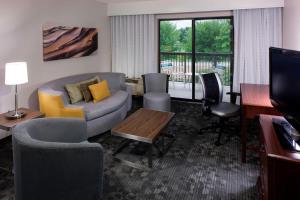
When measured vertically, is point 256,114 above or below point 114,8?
below

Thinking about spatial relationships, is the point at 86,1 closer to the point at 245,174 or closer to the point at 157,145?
the point at 157,145

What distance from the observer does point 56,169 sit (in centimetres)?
178

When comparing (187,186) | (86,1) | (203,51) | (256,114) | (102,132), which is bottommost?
(187,186)

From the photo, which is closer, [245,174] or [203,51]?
[245,174]

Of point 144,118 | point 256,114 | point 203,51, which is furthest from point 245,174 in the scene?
point 203,51

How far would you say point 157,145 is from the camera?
11.5 ft

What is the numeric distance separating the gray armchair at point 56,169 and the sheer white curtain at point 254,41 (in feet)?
13.3

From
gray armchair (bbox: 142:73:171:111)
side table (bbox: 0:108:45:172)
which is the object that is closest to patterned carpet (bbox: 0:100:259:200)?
side table (bbox: 0:108:45:172)

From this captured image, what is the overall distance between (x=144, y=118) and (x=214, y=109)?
1.12 m

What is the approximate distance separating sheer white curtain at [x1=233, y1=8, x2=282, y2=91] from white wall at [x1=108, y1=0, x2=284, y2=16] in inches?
5.2

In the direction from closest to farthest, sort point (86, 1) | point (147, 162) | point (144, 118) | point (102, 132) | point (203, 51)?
point (147, 162) → point (144, 118) → point (102, 132) → point (86, 1) → point (203, 51)

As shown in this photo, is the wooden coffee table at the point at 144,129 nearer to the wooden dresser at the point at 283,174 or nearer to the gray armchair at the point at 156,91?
the gray armchair at the point at 156,91

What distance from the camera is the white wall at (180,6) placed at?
4.64 m

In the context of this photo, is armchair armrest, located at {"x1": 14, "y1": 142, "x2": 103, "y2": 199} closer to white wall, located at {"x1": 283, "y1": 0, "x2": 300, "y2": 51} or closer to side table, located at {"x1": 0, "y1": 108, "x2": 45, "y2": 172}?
side table, located at {"x1": 0, "y1": 108, "x2": 45, "y2": 172}
